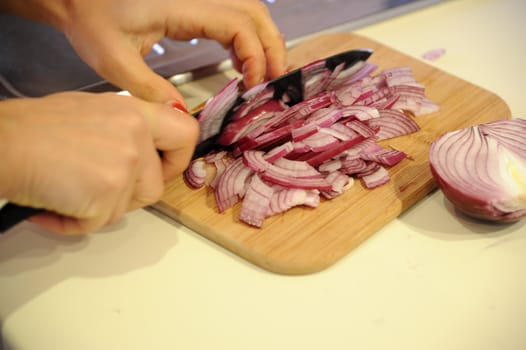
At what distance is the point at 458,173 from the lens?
3.09 feet

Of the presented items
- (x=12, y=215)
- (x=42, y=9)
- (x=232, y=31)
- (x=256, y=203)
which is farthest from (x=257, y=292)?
(x=42, y=9)

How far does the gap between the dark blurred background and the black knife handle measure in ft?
1.92

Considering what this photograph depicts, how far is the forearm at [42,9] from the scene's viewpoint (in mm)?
1152

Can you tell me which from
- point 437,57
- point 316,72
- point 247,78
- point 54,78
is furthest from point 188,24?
point 437,57

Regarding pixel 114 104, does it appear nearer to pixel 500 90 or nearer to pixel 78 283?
pixel 78 283

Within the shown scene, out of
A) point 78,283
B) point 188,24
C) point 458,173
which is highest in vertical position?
point 188,24

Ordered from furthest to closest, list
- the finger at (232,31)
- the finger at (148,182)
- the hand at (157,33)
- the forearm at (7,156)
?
1. the finger at (232,31)
2. the hand at (157,33)
3. the finger at (148,182)
4. the forearm at (7,156)

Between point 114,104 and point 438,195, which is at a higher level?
point 114,104

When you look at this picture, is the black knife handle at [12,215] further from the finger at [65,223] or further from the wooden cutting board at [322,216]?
the wooden cutting board at [322,216]

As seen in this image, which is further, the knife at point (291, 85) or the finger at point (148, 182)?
the knife at point (291, 85)

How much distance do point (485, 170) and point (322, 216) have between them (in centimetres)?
27

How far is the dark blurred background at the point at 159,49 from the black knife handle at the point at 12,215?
59 cm

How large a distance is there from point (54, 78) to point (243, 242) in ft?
2.28

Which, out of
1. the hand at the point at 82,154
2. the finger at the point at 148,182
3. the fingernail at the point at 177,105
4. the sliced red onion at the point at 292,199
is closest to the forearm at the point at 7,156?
the hand at the point at 82,154
